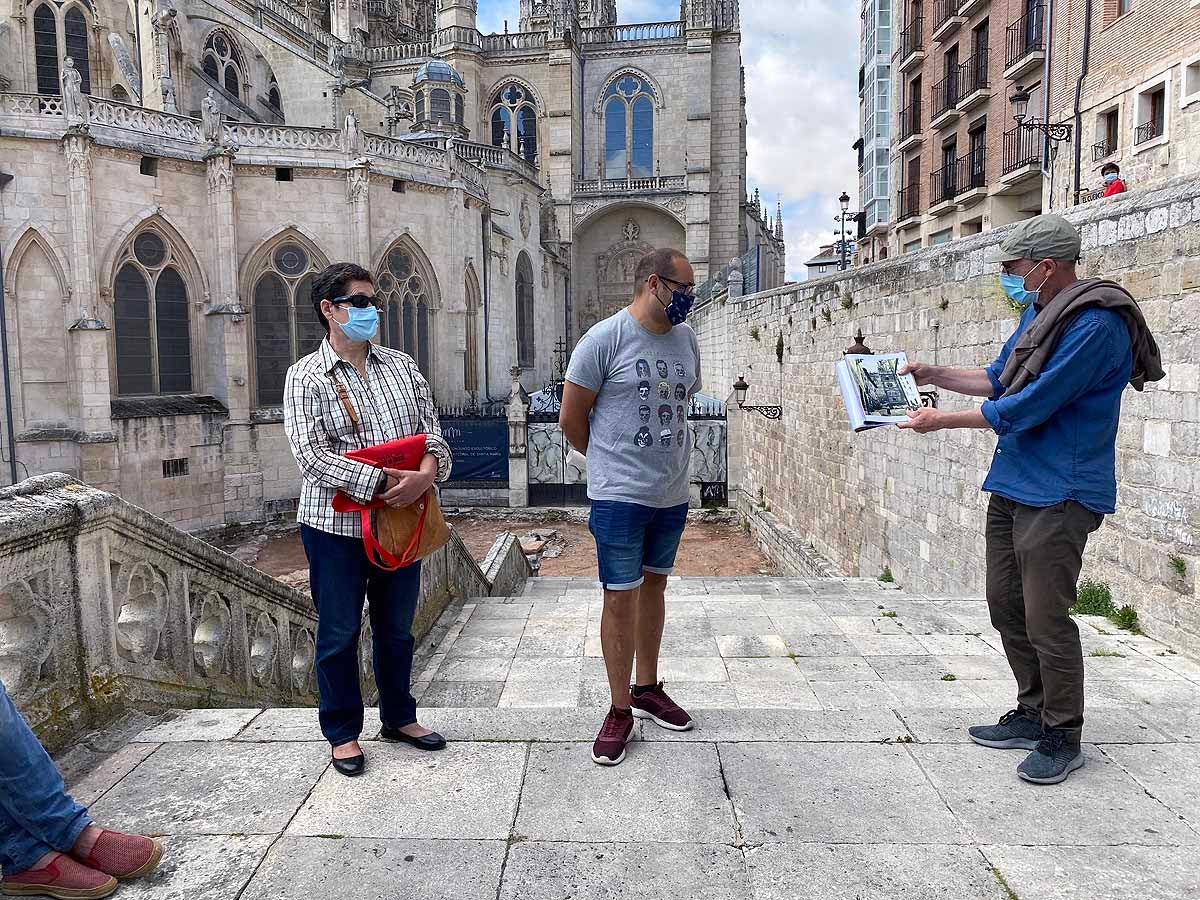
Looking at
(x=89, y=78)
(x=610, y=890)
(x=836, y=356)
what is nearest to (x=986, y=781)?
(x=610, y=890)

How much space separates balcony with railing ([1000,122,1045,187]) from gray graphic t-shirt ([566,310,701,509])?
61.8 ft

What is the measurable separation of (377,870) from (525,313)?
2737cm

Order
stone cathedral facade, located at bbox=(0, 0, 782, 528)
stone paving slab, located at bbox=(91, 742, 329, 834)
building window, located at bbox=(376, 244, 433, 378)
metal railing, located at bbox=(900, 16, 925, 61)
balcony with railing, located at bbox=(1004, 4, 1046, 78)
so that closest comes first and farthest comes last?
stone paving slab, located at bbox=(91, 742, 329, 834) < stone cathedral facade, located at bbox=(0, 0, 782, 528) < balcony with railing, located at bbox=(1004, 4, 1046, 78) < building window, located at bbox=(376, 244, 433, 378) < metal railing, located at bbox=(900, 16, 925, 61)

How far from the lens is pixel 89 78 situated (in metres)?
20.4

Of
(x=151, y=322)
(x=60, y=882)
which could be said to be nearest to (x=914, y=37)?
(x=151, y=322)

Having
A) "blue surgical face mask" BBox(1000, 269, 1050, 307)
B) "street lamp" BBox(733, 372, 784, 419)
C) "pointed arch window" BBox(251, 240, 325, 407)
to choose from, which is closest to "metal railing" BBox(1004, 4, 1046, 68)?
"street lamp" BBox(733, 372, 784, 419)

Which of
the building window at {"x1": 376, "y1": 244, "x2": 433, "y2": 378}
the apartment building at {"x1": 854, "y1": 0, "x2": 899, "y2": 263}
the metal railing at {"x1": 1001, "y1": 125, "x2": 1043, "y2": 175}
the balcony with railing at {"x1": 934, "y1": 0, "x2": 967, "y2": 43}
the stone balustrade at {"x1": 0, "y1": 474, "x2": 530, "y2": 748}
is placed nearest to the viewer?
the stone balustrade at {"x1": 0, "y1": 474, "x2": 530, "y2": 748}

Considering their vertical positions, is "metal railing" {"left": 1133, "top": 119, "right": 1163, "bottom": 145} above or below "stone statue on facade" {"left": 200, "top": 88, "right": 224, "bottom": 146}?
below

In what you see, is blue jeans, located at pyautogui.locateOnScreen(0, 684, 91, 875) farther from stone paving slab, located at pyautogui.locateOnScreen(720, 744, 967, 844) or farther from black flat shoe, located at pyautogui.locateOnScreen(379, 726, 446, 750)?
stone paving slab, located at pyautogui.locateOnScreen(720, 744, 967, 844)

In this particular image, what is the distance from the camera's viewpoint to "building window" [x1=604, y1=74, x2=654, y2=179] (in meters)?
36.9

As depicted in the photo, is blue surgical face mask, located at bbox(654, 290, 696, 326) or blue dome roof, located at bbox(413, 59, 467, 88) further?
blue dome roof, located at bbox(413, 59, 467, 88)

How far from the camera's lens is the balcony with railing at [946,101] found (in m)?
22.1

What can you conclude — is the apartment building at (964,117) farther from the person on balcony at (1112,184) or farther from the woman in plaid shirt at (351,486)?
the woman in plaid shirt at (351,486)

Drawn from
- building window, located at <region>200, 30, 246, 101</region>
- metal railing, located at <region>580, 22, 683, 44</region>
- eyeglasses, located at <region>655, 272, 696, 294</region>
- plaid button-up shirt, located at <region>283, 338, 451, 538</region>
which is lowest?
plaid button-up shirt, located at <region>283, 338, 451, 538</region>
